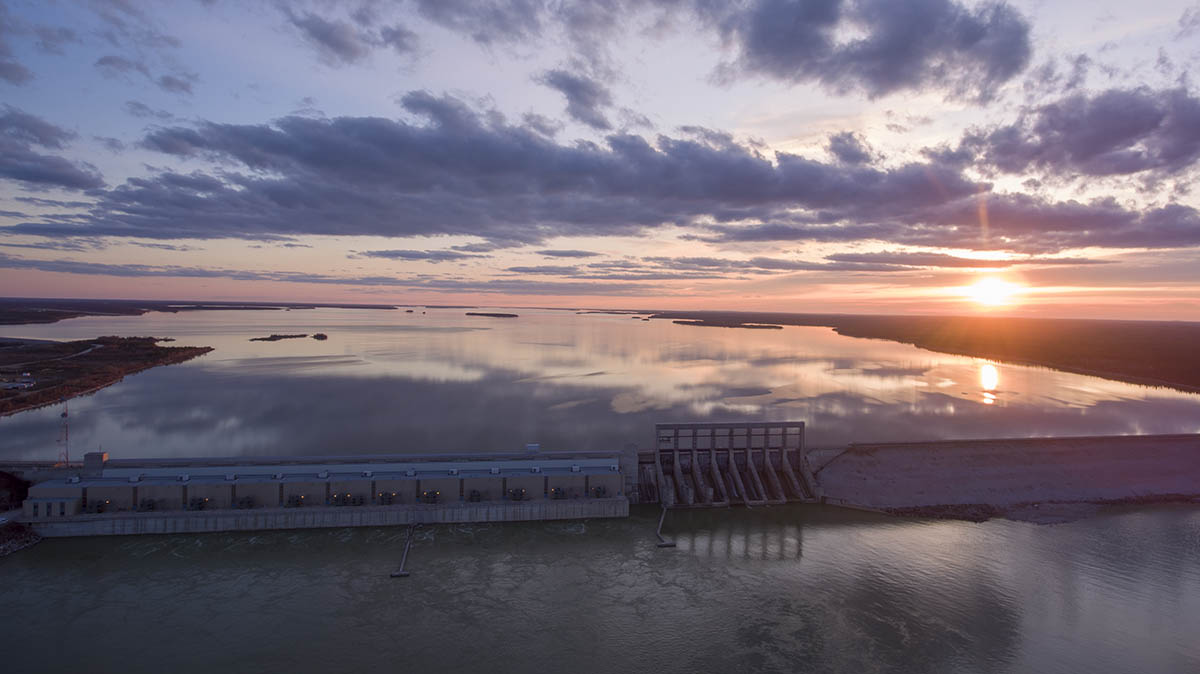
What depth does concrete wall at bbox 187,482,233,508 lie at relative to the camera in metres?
38.9

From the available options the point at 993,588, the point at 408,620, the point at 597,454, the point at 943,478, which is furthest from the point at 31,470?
the point at 943,478

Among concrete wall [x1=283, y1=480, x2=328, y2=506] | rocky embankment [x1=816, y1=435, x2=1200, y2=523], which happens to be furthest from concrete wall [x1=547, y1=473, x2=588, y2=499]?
rocky embankment [x1=816, y1=435, x2=1200, y2=523]

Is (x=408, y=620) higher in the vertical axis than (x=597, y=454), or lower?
lower

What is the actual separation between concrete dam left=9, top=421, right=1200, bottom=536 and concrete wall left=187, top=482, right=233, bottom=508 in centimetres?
8

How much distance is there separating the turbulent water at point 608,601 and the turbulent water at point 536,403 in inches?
798

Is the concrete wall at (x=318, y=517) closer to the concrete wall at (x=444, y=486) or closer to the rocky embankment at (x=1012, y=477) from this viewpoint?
the concrete wall at (x=444, y=486)

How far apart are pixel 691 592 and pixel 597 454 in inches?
585

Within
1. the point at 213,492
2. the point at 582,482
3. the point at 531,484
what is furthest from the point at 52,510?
the point at 582,482

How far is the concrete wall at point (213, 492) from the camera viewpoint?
38906 mm

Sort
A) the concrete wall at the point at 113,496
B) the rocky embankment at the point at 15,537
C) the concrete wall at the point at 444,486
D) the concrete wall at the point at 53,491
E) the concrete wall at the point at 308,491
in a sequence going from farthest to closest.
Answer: the concrete wall at the point at 444,486 < the concrete wall at the point at 308,491 < the concrete wall at the point at 113,496 < the concrete wall at the point at 53,491 < the rocky embankment at the point at 15,537

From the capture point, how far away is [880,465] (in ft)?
163

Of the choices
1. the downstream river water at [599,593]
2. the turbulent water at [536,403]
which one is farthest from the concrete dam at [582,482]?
the turbulent water at [536,403]

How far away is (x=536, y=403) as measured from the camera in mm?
80562

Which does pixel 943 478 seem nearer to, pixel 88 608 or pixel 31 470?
pixel 88 608
